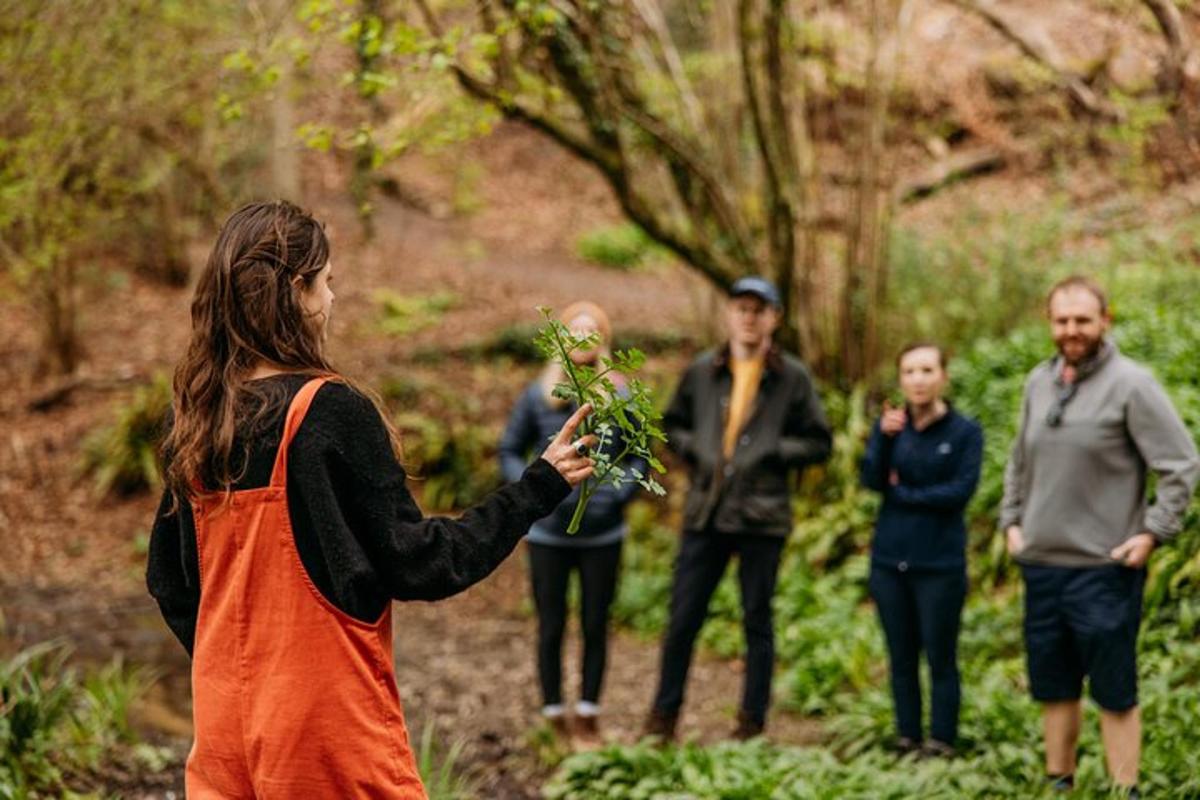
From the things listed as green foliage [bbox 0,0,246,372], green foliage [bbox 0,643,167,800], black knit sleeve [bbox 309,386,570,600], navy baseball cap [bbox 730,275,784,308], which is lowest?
green foliage [bbox 0,643,167,800]

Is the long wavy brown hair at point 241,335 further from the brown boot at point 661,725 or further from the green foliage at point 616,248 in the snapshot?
the green foliage at point 616,248

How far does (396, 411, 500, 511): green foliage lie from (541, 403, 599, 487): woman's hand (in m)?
7.74

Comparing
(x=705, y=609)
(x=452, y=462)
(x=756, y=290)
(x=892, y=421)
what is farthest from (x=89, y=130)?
(x=892, y=421)

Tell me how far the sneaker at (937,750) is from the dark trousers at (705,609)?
0.78 m

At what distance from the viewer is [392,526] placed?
7.94 feet

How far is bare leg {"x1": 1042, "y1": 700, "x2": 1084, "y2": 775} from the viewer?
4.67 m

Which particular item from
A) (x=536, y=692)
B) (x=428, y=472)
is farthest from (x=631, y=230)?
(x=536, y=692)

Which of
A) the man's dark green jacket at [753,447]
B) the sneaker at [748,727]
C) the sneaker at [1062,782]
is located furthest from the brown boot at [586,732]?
the sneaker at [1062,782]

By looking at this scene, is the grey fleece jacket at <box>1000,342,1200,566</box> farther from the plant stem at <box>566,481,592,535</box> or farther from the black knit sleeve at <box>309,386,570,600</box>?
the black knit sleeve at <box>309,386,570,600</box>

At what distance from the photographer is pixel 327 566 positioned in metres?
2.39

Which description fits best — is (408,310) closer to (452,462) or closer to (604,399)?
(452,462)

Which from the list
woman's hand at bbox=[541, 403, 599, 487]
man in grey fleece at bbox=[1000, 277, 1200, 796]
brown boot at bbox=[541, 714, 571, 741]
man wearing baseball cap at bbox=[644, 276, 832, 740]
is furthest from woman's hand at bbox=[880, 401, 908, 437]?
woman's hand at bbox=[541, 403, 599, 487]

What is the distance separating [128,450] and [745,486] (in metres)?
7.12

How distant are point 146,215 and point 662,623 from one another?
33.0 feet
